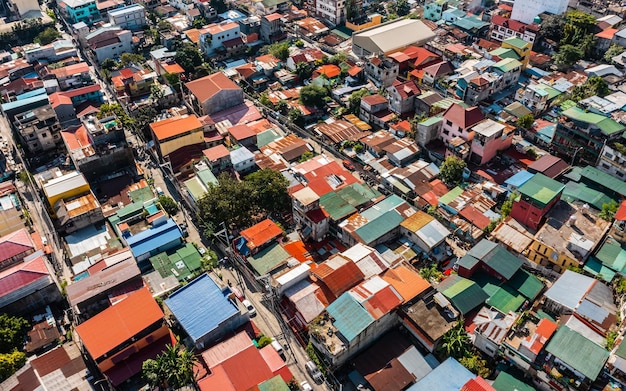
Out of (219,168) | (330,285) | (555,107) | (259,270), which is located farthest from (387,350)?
(555,107)

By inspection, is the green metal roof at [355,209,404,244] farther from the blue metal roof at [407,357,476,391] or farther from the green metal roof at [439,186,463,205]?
the blue metal roof at [407,357,476,391]

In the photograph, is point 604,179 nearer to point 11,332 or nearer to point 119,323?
point 119,323

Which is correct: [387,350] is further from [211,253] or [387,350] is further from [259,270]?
[211,253]

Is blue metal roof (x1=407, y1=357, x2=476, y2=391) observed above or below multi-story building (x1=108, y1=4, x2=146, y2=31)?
below

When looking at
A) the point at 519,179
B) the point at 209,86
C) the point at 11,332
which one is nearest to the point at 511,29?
the point at 519,179

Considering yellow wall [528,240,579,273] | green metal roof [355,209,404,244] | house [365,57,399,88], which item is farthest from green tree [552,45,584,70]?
green metal roof [355,209,404,244]

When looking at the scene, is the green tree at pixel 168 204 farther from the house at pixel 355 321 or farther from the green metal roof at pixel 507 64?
the green metal roof at pixel 507 64
